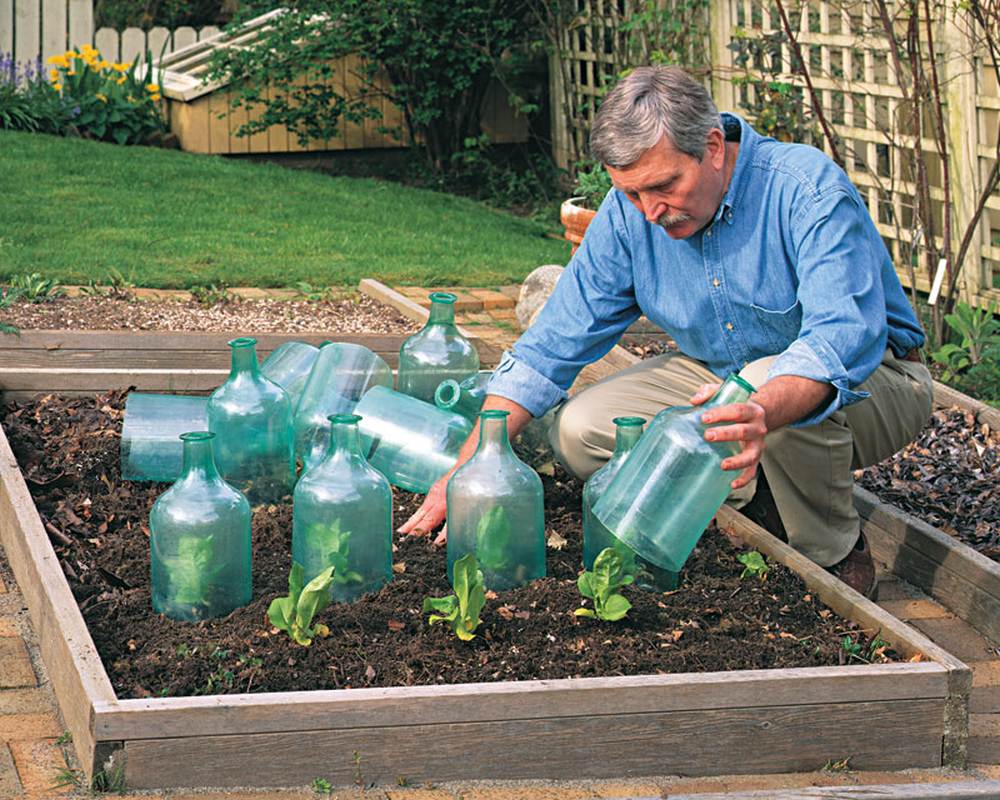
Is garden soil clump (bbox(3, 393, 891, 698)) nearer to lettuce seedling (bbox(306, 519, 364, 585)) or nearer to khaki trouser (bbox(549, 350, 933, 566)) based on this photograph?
lettuce seedling (bbox(306, 519, 364, 585))

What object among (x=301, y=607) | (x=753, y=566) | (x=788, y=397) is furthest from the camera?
(x=753, y=566)

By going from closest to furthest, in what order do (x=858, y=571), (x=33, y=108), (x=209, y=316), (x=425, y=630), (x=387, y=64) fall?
(x=425, y=630) < (x=858, y=571) < (x=209, y=316) < (x=387, y=64) < (x=33, y=108)

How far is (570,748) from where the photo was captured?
239 centimetres

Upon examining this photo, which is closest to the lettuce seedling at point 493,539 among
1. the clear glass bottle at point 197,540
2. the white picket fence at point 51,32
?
the clear glass bottle at point 197,540

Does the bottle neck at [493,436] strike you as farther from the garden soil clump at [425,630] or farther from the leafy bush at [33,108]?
the leafy bush at [33,108]

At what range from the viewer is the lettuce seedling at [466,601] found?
8.51ft

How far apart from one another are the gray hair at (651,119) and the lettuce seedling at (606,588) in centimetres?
80

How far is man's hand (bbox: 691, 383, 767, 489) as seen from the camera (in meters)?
2.59

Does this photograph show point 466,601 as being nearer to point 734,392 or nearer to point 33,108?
point 734,392

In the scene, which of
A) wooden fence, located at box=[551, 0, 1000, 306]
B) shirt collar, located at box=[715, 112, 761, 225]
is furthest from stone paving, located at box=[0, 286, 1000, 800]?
wooden fence, located at box=[551, 0, 1000, 306]

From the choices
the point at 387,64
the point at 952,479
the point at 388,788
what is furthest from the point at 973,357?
the point at 387,64

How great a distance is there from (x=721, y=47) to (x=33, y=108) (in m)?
4.93

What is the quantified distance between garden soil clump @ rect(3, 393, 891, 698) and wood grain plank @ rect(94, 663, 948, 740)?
143 mm

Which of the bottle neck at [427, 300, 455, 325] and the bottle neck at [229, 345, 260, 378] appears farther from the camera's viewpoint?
the bottle neck at [427, 300, 455, 325]
